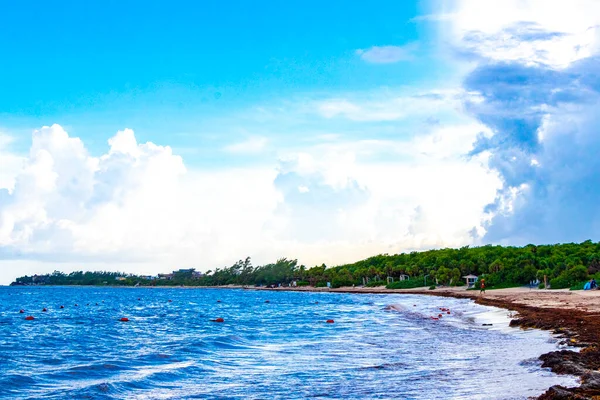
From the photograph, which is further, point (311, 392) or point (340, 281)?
point (340, 281)

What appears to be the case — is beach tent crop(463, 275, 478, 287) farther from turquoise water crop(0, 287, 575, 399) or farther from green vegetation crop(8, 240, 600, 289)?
turquoise water crop(0, 287, 575, 399)

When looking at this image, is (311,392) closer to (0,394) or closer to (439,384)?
(439,384)

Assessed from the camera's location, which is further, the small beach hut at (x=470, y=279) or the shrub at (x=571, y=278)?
the small beach hut at (x=470, y=279)

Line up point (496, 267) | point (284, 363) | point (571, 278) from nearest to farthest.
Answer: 1. point (284, 363)
2. point (571, 278)
3. point (496, 267)

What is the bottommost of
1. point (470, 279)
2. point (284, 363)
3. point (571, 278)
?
point (284, 363)

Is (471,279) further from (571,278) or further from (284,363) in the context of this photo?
(284,363)

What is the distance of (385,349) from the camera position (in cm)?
3109

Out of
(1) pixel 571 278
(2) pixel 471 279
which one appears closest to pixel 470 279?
(2) pixel 471 279

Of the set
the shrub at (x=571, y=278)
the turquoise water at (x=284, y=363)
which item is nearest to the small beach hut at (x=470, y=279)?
the shrub at (x=571, y=278)

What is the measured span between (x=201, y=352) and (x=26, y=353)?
31.0 ft

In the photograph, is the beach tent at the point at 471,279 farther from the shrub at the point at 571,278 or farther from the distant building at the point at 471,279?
the shrub at the point at 571,278

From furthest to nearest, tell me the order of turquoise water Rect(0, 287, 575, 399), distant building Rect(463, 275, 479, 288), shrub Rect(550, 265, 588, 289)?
distant building Rect(463, 275, 479, 288), shrub Rect(550, 265, 588, 289), turquoise water Rect(0, 287, 575, 399)

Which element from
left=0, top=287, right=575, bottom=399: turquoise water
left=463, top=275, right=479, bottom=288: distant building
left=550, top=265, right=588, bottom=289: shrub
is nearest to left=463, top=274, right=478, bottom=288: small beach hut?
left=463, top=275, right=479, bottom=288: distant building

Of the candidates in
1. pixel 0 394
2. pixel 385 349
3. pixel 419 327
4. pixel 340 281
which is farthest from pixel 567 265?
pixel 340 281
